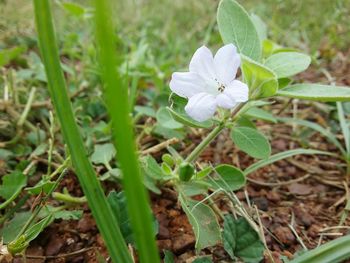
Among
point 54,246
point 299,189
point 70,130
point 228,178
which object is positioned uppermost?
point 70,130

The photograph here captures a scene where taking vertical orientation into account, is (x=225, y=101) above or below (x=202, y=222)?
above

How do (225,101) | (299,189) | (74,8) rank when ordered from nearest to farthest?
1. (225,101)
2. (299,189)
3. (74,8)

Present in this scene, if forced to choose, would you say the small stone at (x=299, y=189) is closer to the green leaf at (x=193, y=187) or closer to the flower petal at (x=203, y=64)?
the green leaf at (x=193, y=187)

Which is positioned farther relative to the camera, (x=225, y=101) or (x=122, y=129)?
(x=225, y=101)

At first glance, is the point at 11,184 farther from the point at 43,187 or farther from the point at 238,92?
the point at 238,92

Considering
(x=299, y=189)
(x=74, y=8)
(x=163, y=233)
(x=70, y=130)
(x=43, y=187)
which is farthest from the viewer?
(x=74, y=8)

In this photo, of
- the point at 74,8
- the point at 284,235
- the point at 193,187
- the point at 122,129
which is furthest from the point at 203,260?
the point at 74,8
